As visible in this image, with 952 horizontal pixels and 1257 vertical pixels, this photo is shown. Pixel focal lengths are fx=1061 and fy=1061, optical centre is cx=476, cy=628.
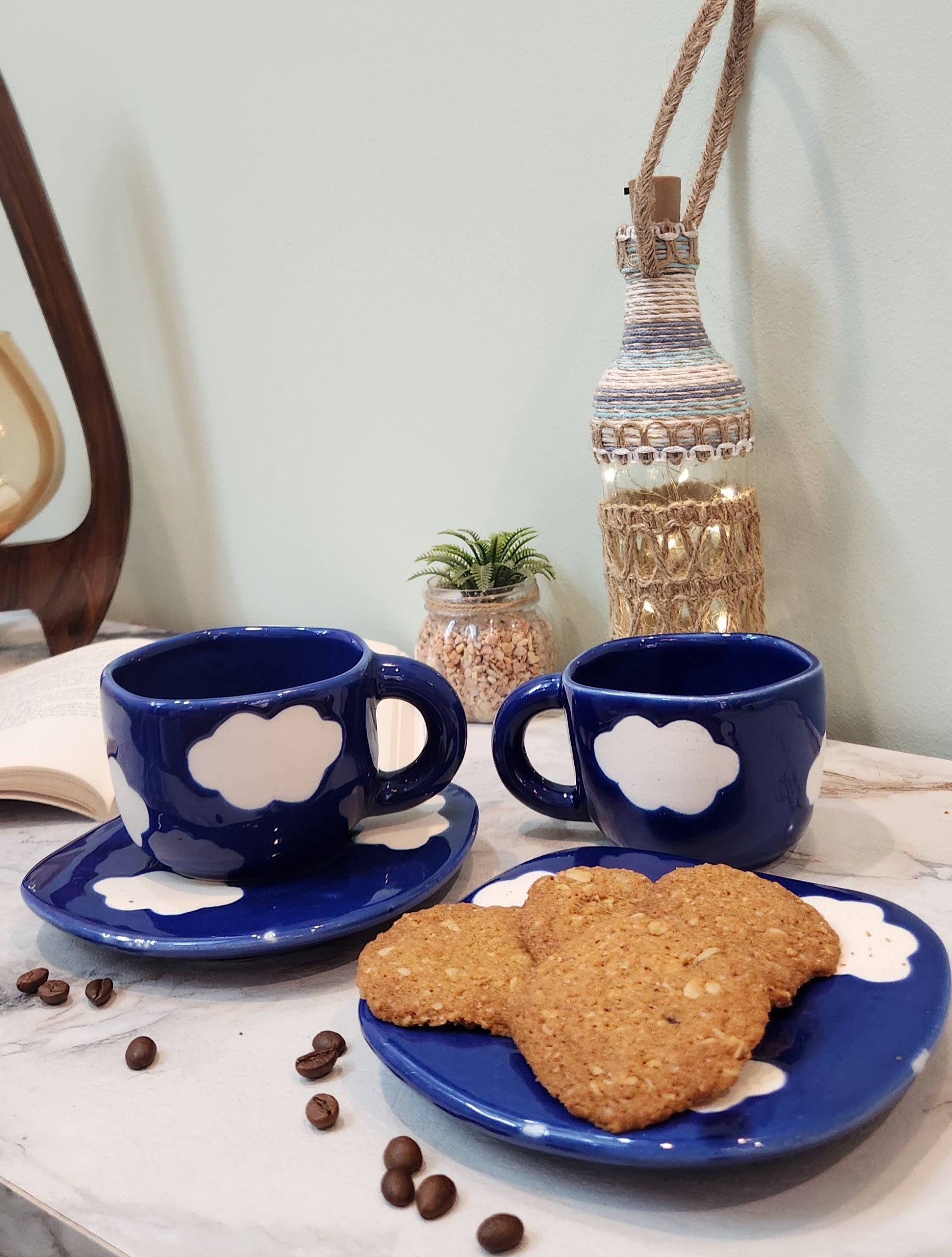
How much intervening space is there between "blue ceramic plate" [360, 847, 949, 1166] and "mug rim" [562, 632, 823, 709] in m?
0.10

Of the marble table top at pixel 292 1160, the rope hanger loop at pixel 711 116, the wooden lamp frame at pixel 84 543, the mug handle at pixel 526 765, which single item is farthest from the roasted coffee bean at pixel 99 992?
the wooden lamp frame at pixel 84 543

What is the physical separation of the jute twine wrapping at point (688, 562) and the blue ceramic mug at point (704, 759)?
0.10 metres

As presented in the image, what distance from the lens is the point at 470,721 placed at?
0.78m

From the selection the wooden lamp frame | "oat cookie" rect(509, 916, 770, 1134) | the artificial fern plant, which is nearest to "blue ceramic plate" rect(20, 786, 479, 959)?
"oat cookie" rect(509, 916, 770, 1134)

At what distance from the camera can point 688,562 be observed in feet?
2.07

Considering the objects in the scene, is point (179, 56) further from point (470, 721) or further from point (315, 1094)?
point (315, 1094)

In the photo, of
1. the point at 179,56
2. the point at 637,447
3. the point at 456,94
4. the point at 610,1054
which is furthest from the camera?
the point at 179,56

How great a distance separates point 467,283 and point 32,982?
57 cm

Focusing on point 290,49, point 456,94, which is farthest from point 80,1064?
point 290,49

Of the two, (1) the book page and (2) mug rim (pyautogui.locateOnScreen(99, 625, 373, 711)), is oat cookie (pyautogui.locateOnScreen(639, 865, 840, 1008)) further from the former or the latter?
(1) the book page

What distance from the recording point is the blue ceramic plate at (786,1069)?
31 centimetres

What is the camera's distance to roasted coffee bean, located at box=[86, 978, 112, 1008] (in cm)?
45

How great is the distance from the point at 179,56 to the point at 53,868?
749 millimetres

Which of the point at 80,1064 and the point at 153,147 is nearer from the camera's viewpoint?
the point at 80,1064
